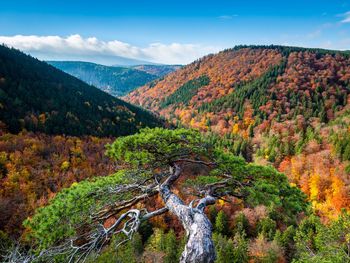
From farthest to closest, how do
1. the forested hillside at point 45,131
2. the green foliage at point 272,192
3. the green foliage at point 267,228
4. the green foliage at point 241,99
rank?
the green foliage at point 241,99 → the forested hillside at point 45,131 → the green foliage at point 267,228 → the green foliage at point 272,192

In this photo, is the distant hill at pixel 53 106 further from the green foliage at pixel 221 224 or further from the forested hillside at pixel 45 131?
the green foliage at pixel 221 224

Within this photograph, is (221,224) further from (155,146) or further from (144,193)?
(155,146)

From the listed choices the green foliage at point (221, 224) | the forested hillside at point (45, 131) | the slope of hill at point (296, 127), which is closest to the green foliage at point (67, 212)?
the forested hillside at point (45, 131)

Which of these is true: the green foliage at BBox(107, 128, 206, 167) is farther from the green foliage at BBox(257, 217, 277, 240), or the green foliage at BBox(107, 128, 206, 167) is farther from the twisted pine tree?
the green foliage at BBox(257, 217, 277, 240)

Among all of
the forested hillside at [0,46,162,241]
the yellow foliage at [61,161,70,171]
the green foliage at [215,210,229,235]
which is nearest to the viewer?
the green foliage at [215,210,229,235]

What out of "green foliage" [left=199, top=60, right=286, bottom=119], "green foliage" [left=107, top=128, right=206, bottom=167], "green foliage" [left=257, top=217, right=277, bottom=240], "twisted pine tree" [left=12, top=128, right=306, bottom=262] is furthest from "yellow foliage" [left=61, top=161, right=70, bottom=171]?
"green foliage" [left=199, top=60, right=286, bottom=119]

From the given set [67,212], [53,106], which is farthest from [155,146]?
[53,106]
